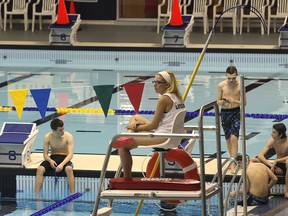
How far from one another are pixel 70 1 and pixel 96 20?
0.78 metres

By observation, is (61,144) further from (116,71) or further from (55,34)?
(55,34)

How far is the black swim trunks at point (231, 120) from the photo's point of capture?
11.1 meters

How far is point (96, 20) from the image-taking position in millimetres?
23969

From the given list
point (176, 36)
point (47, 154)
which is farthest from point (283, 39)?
point (47, 154)

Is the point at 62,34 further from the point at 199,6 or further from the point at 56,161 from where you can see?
the point at 56,161

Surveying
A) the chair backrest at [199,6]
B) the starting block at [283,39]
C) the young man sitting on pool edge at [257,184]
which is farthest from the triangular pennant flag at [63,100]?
the chair backrest at [199,6]

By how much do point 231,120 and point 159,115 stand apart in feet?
13.0

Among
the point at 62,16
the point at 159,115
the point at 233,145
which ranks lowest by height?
the point at 233,145

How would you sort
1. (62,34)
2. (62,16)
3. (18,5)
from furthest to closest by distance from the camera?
(18,5) → (62,16) → (62,34)

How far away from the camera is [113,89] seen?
54.9 ft

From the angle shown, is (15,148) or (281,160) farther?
(15,148)

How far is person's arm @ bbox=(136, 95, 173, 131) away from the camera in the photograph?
718 cm

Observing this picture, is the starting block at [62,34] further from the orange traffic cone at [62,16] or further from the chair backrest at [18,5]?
the chair backrest at [18,5]

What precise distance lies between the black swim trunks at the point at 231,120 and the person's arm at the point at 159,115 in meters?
→ 3.93
